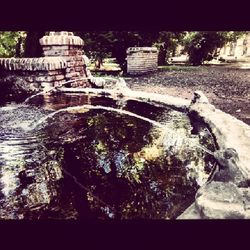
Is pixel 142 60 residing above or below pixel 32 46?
below

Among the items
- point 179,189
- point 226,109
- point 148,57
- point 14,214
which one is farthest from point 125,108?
point 148,57

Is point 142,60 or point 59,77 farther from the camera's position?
point 142,60

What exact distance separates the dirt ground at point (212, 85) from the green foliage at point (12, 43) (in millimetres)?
1829

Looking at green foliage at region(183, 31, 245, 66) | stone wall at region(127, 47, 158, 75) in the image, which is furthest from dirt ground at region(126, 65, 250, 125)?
stone wall at region(127, 47, 158, 75)

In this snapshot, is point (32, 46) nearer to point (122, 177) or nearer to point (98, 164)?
point (98, 164)

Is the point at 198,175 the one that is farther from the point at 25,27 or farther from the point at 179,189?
the point at 25,27

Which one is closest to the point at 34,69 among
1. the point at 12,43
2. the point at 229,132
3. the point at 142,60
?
the point at 12,43

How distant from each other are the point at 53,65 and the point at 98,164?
1.73m

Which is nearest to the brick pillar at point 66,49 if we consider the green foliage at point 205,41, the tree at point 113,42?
the tree at point 113,42

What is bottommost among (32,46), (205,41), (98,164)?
(98,164)

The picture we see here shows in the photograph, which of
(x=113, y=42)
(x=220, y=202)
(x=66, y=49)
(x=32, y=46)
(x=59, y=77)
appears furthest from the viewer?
(x=113, y=42)

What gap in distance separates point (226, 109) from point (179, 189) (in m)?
1.62

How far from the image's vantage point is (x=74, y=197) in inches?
56.1

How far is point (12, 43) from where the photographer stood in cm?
454
